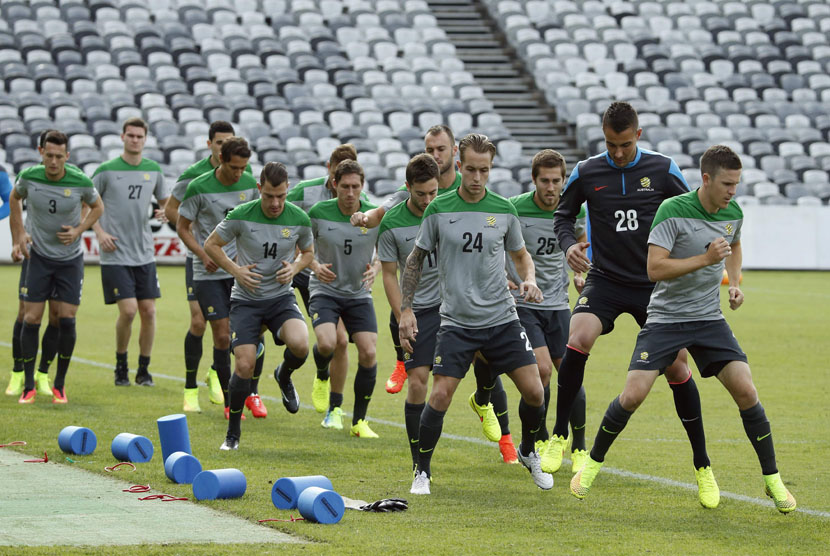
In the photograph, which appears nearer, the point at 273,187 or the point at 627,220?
the point at 627,220

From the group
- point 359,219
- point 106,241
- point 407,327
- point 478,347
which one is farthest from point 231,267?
point 106,241

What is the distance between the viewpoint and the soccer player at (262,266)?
342 inches

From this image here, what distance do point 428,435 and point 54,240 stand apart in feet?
17.3

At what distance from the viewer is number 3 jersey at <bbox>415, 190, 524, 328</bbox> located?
7.16 m

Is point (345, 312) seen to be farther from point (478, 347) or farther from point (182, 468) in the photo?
point (182, 468)

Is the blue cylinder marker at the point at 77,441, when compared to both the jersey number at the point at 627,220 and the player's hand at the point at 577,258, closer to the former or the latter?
the player's hand at the point at 577,258

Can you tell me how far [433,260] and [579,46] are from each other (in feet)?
88.7

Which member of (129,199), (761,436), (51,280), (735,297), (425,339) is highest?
(129,199)

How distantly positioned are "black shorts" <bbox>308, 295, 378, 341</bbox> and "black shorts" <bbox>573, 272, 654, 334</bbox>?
2.33m

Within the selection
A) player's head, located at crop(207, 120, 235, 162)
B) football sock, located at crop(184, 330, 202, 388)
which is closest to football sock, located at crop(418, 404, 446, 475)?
football sock, located at crop(184, 330, 202, 388)

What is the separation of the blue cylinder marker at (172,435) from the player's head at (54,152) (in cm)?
400

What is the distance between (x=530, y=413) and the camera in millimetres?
7559

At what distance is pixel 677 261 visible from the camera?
6.49 meters

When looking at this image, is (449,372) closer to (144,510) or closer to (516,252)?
(516,252)
